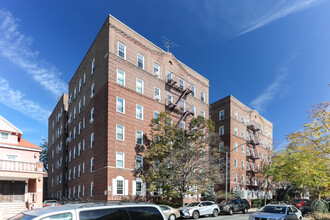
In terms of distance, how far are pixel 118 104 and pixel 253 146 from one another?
3501 centimetres

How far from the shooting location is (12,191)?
26.8m

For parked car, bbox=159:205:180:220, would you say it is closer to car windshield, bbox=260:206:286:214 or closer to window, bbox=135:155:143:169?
car windshield, bbox=260:206:286:214

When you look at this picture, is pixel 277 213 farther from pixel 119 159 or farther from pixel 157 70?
pixel 157 70

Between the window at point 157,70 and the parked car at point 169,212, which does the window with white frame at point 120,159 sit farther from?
the window at point 157,70

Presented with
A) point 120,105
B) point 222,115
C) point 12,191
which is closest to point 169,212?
point 120,105

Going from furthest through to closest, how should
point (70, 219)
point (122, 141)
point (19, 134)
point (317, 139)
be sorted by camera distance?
point (19, 134)
point (122, 141)
point (317, 139)
point (70, 219)

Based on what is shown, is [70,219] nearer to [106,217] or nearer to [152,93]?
[106,217]

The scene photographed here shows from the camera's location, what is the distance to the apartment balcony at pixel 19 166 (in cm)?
2372

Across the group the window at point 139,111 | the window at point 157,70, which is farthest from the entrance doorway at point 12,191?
the window at point 157,70

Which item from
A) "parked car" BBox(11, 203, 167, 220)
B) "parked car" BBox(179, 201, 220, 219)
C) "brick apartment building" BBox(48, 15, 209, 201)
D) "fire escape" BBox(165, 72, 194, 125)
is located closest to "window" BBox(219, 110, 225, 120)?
"brick apartment building" BBox(48, 15, 209, 201)

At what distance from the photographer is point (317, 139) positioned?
586 inches

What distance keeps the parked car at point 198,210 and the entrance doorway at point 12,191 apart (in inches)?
670

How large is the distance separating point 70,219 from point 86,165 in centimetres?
2690

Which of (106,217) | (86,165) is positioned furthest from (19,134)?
(106,217)
